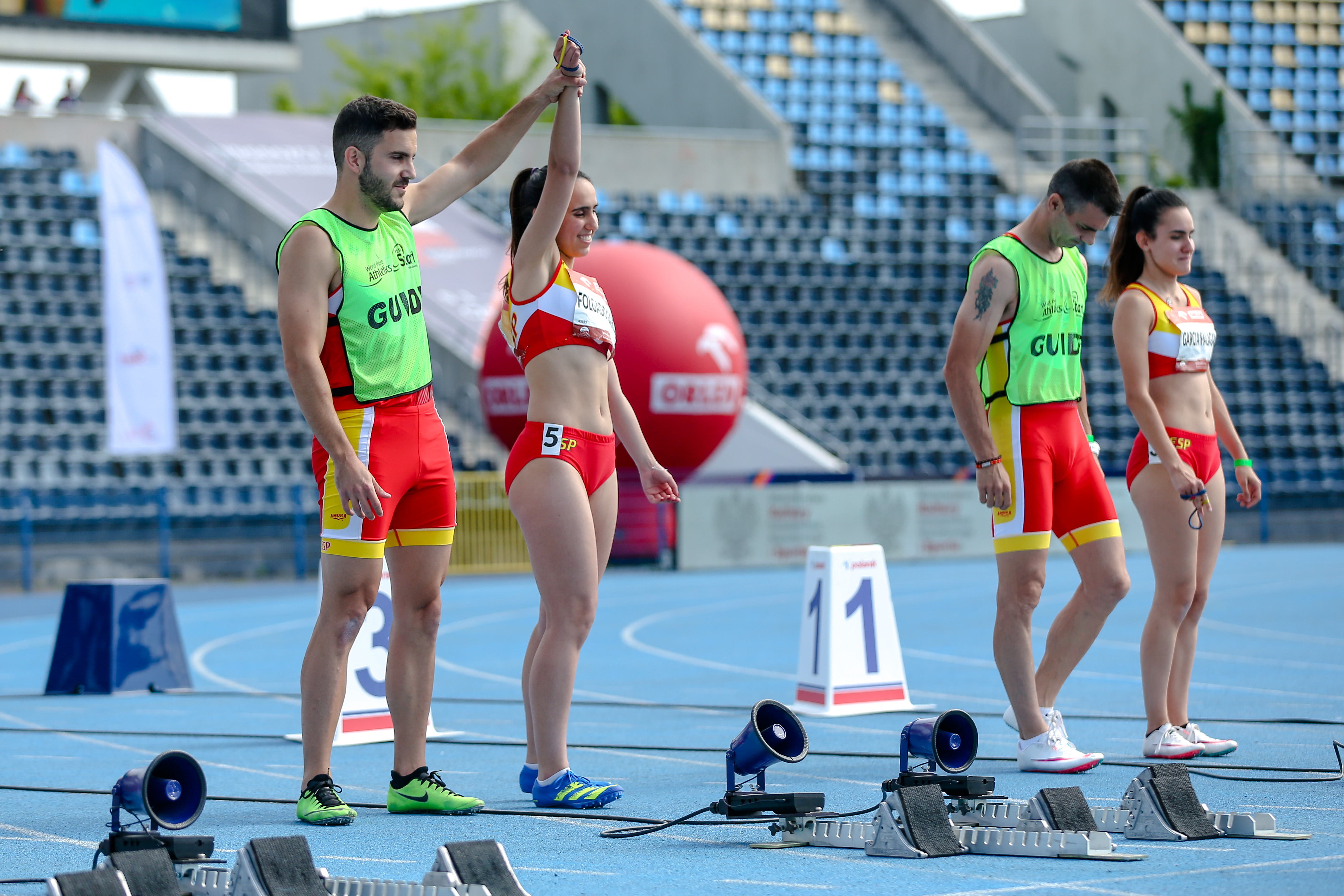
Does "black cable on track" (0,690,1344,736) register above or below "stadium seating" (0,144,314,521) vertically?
below

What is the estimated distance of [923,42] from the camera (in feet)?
116

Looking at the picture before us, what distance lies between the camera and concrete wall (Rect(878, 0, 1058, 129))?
33.6 metres

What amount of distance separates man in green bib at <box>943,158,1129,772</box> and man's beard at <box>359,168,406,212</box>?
2.05 meters

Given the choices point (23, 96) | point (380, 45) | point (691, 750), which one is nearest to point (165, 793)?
point (691, 750)

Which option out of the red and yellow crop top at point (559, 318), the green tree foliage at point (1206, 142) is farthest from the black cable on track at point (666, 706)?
the green tree foliage at point (1206, 142)

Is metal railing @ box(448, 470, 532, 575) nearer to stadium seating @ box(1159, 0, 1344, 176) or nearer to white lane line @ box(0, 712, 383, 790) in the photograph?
white lane line @ box(0, 712, 383, 790)

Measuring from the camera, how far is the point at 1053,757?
587cm

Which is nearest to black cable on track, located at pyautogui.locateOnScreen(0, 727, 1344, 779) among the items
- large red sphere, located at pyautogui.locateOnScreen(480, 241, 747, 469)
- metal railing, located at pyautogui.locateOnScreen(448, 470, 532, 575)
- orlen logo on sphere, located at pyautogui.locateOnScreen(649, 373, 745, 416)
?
large red sphere, located at pyautogui.locateOnScreen(480, 241, 747, 469)

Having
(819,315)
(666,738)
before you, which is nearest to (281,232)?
(819,315)

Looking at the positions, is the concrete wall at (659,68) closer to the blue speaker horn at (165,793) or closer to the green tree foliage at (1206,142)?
the green tree foliage at (1206,142)

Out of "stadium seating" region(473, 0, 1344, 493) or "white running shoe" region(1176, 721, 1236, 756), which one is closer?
"white running shoe" region(1176, 721, 1236, 756)

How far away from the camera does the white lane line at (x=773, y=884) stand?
13.3ft

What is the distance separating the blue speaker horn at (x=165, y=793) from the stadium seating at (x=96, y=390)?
15552 mm

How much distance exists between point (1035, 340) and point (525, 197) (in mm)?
1940
